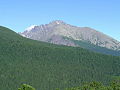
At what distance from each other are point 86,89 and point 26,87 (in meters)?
87.3

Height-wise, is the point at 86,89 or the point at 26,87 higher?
the point at 26,87

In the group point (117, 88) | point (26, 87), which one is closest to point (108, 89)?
point (117, 88)

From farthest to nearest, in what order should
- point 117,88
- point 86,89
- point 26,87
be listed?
point 86,89
point 117,88
point 26,87

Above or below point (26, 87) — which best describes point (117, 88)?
below

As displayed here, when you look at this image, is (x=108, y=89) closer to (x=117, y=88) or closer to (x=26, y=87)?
(x=117, y=88)

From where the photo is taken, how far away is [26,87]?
209ft

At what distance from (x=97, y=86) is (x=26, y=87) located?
96.5 meters

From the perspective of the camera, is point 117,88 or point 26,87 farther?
point 117,88

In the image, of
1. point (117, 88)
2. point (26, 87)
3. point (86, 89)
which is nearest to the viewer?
point (26, 87)

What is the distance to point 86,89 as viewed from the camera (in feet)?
483

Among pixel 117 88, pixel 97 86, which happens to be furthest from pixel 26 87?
pixel 97 86

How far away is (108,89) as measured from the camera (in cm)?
14438

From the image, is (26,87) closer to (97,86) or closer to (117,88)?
(117,88)

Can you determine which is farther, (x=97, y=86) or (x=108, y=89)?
(x=97, y=86)
